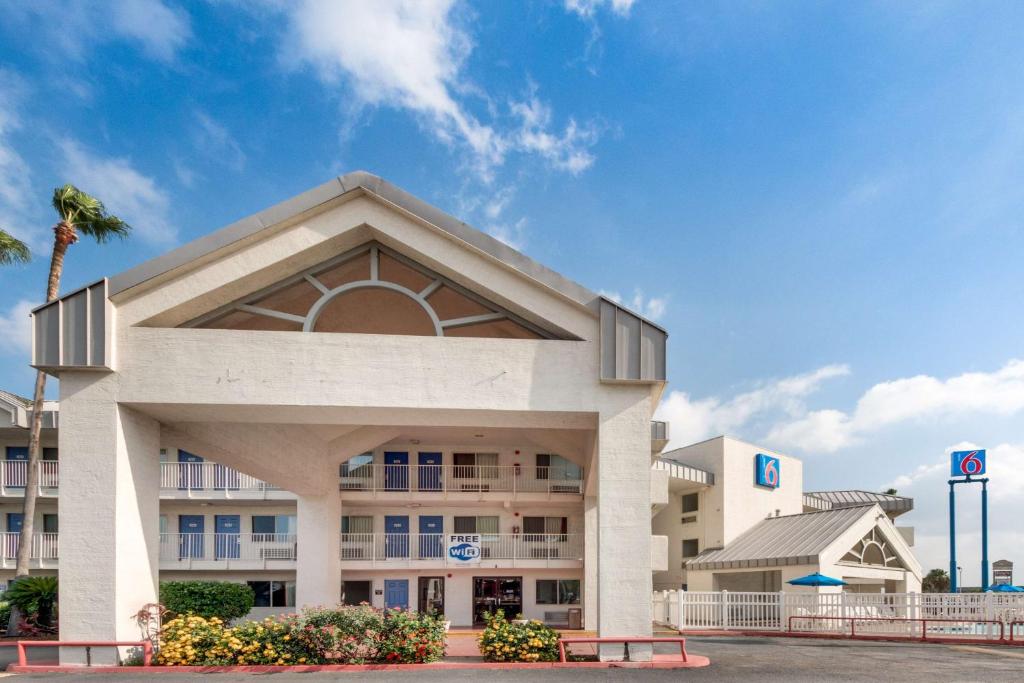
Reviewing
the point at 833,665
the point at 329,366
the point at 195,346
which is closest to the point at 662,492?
the point at 833,665

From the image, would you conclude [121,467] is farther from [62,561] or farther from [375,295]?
[375,295]

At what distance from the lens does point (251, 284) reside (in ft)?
50.7

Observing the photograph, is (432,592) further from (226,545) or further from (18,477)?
(18,477)

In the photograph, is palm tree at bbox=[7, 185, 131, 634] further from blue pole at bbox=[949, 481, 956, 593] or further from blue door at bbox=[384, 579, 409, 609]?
blue pole at bbox=[949, 481, 956, 593]

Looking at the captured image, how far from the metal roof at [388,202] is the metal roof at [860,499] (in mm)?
33225

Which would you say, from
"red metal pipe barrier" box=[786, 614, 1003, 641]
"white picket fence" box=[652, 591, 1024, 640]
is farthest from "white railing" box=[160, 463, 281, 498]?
"red metal pipe barrier" box=[786, 614, 1003, 641]

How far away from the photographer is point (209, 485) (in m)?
32.1

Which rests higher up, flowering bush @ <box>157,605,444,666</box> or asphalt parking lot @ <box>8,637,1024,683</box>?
flowering bush @ <box>157,605,444,666</box>

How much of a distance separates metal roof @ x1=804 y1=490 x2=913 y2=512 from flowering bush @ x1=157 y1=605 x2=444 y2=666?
33.8m

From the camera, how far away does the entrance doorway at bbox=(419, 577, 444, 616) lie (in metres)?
30.8

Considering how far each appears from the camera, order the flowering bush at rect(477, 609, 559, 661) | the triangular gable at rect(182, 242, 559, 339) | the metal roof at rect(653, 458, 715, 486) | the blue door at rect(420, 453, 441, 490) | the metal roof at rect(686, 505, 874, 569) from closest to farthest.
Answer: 1. the flowering bush at rect(477, 609, 559, 661)
2. the triangular gable at rect(182, 242, 559, 339)
3. the metal roof at rect(686, 505, 874, 569)
4. the blue door at rect(420, 453, 441, 490)
5. the metal roof at rect(653, 458, 715, 486)

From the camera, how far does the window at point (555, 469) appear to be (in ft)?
105

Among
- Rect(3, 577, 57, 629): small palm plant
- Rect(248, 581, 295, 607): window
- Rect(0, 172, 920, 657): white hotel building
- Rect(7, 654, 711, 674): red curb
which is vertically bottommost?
Rect(248, 581, 295, 607): window

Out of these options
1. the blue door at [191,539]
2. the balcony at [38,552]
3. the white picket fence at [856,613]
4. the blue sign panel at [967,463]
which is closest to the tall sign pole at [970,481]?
the blue sign panel at [967,463]
